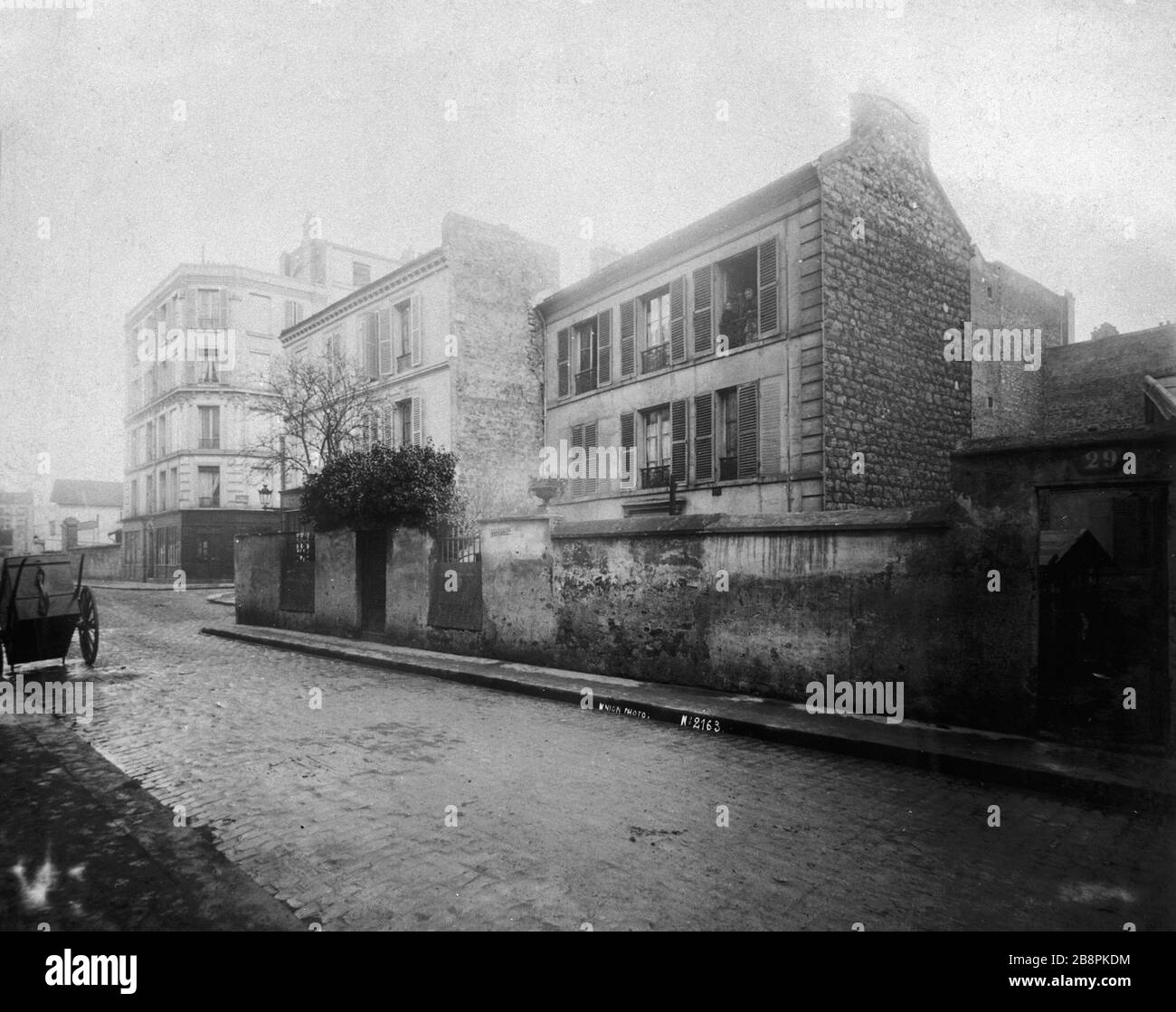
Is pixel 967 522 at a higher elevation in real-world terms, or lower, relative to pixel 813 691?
higher

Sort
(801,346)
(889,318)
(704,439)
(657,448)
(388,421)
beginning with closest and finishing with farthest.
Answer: (801,346) < (889,318) < (704,439) < (657,448) < (388,421)

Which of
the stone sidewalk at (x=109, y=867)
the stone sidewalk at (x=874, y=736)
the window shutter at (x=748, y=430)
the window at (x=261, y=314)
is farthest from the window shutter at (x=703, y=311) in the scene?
the window at (x=261, y=314)

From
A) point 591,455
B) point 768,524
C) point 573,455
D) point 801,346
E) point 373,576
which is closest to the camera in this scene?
point 768,524

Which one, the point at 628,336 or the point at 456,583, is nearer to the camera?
the point at 456,583

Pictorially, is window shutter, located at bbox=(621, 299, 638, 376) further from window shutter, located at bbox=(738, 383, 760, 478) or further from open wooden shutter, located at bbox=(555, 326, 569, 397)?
window shutter, located at bbox=(738, 383, 760, 478)

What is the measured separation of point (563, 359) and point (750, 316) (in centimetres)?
740

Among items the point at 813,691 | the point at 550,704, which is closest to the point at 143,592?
the point at 550,704

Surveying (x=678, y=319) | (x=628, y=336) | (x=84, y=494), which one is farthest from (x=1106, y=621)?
(x=84, y=494)

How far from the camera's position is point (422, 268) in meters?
21.8

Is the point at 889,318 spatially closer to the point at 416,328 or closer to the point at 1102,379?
the point at 1102,379

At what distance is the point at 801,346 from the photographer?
14531mm

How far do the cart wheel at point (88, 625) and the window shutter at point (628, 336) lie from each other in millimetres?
12914

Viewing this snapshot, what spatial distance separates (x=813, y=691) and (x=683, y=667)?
1.73 metres
